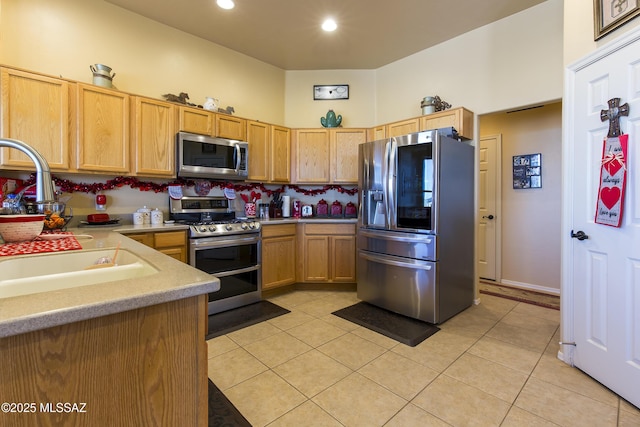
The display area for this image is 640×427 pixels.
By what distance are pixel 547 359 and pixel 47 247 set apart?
10.6ft

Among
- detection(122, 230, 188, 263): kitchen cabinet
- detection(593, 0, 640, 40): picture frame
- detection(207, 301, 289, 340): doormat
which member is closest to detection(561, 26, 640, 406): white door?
detection(593, 0, 640, 40): picture frame

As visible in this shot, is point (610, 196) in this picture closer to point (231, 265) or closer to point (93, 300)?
point (93, 300)

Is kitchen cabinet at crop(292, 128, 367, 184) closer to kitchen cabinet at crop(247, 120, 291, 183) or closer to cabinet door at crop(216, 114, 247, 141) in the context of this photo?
kitchen cabinet at crop(247, 120, 291, 183)

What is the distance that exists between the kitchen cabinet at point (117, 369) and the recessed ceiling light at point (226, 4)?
2.98 m

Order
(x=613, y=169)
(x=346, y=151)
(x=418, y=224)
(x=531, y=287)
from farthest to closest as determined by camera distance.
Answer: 1. (x=346, y=151)
2. (x=531, y=287)
3. (x=418, y=224)
4. (x=613, y=169)

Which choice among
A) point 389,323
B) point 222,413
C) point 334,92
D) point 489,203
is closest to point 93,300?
point 222,413

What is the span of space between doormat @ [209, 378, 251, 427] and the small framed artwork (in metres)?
4.16

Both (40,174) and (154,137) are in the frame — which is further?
(154,137)

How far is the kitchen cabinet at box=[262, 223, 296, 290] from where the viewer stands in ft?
11.2

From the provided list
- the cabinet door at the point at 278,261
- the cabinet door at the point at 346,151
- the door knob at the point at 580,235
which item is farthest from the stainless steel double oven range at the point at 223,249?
the door knob at the point at 580,235

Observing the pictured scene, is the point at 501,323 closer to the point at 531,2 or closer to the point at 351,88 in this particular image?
the point at 531,2

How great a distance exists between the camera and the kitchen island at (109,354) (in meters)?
0.65

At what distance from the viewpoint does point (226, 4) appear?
2.80m

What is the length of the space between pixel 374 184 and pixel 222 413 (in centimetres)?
239
